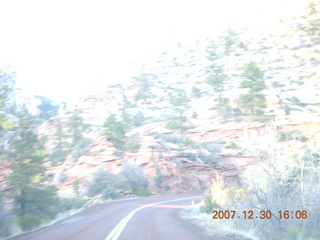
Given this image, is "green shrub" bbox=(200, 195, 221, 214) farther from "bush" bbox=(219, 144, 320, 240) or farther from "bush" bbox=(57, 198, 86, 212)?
"bush" bbox=(57, 198, 86, 212)

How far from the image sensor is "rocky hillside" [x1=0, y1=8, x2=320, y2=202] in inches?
1292

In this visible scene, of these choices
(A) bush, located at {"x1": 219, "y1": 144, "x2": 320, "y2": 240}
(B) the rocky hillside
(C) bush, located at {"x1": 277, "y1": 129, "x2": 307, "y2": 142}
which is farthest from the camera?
(B) the rocky hillside

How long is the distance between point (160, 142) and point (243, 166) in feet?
35.0

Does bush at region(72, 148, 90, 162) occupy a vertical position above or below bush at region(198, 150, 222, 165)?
above

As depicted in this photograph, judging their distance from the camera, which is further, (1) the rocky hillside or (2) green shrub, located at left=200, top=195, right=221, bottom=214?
(1) the rocky hillside

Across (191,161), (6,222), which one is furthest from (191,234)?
(191,161)

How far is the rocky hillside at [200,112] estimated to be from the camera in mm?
32812

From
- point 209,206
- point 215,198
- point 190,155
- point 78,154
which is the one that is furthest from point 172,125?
point 215,198

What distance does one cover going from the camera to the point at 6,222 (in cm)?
1055

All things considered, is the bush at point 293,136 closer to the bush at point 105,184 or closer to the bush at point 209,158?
the bush at point 209,158

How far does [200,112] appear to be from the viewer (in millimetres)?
52969

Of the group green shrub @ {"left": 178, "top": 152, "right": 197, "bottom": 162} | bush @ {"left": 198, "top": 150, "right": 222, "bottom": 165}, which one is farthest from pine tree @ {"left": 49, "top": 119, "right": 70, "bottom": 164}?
bush @ {"left": 198, "top": 150, "right": 222, "bottom": 165}

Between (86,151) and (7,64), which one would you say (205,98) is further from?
(7,64)

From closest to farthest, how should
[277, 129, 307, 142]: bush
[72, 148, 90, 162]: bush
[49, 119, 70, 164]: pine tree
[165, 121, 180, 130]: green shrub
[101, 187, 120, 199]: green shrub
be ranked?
[277, 129, 307, 142]: bush < [101, 187, 120, 199]: green shrub < [72, 148, 90, 162]: bush < [49, 119, 70, 164]: pine tree < [165, 121, 180, 130]: green shrub
